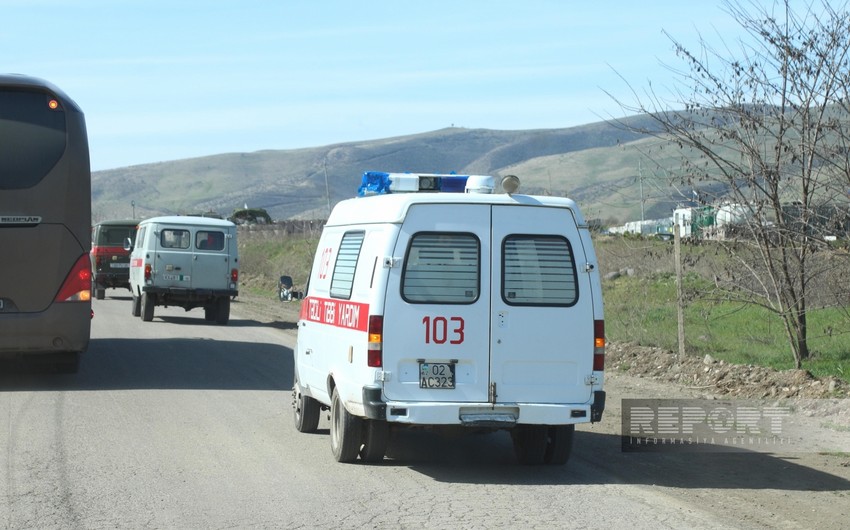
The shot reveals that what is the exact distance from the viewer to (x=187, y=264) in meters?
26.9

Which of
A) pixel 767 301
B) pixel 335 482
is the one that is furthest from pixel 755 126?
pixel 335 482

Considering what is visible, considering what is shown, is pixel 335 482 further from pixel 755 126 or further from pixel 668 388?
pixel 755 126

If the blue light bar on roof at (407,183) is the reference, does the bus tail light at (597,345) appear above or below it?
below

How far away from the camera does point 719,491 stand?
8938mm

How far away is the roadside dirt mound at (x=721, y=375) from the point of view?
1398 centimetres

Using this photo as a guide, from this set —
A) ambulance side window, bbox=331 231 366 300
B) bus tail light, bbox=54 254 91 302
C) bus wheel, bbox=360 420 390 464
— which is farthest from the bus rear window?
bus wheel, bbox=360 420 390 464

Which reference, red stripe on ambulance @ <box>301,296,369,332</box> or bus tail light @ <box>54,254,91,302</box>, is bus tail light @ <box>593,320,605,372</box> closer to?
red stripe on ambulance @ <box>301,296,369,332</box>

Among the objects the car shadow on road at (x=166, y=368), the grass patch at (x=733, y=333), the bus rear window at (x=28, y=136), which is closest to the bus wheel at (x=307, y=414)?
the car shadow on road at (x=166, y=368)

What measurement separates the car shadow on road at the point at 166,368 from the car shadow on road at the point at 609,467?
4.96m

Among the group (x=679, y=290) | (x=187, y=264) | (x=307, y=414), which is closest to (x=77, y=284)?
(x=307, y=414)

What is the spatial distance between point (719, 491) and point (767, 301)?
7.98m

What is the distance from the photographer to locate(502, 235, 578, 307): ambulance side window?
9477mm

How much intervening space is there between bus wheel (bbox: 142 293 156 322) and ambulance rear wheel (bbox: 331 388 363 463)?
1792 centimetres

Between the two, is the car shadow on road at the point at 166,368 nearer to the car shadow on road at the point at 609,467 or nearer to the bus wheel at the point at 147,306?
the car shadow on road at the point at 609,467
